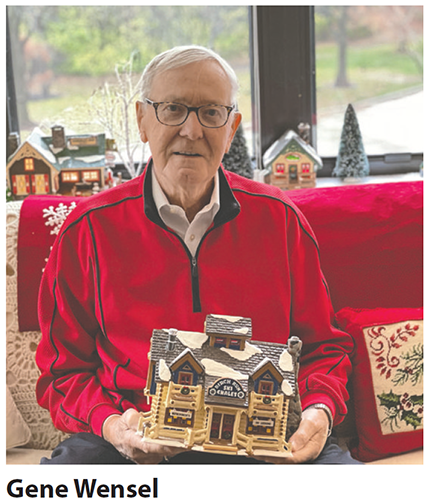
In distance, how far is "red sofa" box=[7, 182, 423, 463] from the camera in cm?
155

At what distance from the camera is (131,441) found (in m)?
1.30

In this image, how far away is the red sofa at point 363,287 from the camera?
1551mm

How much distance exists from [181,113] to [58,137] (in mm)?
733

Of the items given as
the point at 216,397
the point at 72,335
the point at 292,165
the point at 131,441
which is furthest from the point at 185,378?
the point at 292,165

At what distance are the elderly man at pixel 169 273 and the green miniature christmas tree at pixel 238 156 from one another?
21.8 inches


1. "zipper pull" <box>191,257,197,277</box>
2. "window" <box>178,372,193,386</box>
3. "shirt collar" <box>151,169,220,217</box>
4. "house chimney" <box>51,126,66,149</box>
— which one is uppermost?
"house chimney" <box>51,126,66,149</box>

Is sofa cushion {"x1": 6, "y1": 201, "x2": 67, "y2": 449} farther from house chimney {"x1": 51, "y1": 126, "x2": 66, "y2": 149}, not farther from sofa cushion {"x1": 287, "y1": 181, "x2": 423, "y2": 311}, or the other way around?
sofa cushion {"x1": 287, "y1": 181, "x2": 423, "y2": 311}

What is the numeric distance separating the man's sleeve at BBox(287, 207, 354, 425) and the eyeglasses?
288mm

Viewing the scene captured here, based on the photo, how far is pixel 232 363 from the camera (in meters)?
1.21

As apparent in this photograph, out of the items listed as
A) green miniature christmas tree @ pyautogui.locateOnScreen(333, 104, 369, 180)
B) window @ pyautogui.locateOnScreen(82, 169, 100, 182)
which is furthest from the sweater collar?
green miniature christmas tree @ pyautogui.locateOnScreen(333, 104, 369, 180)

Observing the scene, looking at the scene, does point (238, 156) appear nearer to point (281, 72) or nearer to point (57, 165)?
point (281, 72)

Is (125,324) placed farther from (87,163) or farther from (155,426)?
(87,163)

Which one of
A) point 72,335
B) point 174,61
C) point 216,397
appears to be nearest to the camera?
point 216,397

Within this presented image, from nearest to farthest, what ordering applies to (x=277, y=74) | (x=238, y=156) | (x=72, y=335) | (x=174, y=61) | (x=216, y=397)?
(x=216, y=397), (x=174, y=61), (x=72, y=335), (x=238, y=156), (x=277, y=74)
